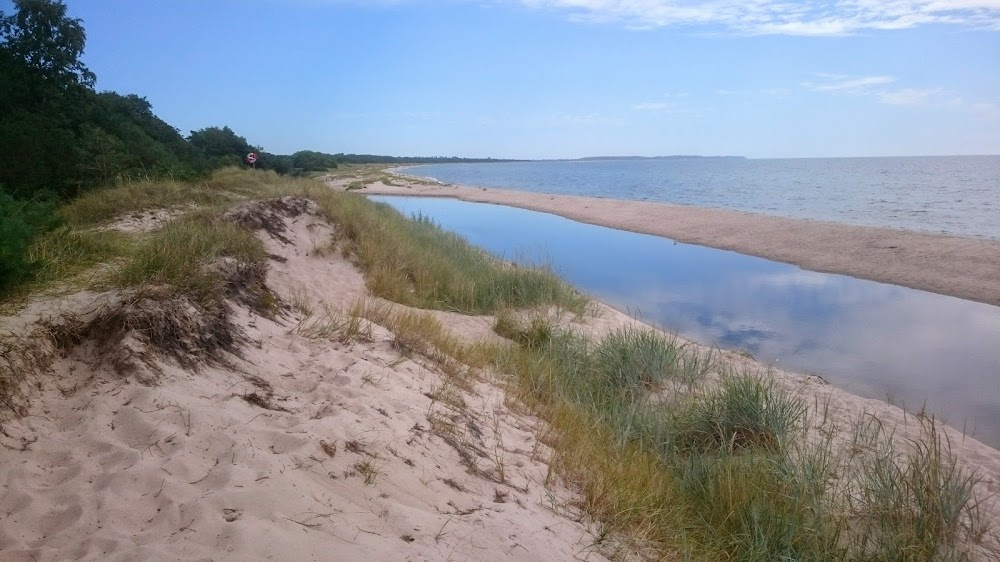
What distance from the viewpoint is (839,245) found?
65.0 ft

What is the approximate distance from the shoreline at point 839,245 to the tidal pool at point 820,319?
0.72 metres

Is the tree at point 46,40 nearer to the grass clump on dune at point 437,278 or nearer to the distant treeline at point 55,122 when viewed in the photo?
the distant treeline at point 55,122

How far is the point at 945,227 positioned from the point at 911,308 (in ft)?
38.5

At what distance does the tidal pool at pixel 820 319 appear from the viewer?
870cm

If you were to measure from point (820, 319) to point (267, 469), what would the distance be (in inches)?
445

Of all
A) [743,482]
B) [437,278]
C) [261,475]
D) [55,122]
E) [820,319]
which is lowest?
[820,319]

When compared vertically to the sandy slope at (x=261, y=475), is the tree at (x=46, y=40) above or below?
above

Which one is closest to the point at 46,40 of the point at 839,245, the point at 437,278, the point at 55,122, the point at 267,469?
the point at 55,122

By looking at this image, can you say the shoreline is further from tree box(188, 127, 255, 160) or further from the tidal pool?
tree box(188, 127, 255, 160)

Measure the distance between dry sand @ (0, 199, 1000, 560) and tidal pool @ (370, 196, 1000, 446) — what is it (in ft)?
11.7

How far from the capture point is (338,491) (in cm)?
351

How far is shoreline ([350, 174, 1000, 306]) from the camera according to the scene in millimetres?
15273

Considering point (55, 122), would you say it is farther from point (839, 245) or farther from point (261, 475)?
point (839, 245)

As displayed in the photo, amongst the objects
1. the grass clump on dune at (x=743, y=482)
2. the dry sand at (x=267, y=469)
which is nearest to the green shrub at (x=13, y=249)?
the dry sand at (x=267, y=469)
